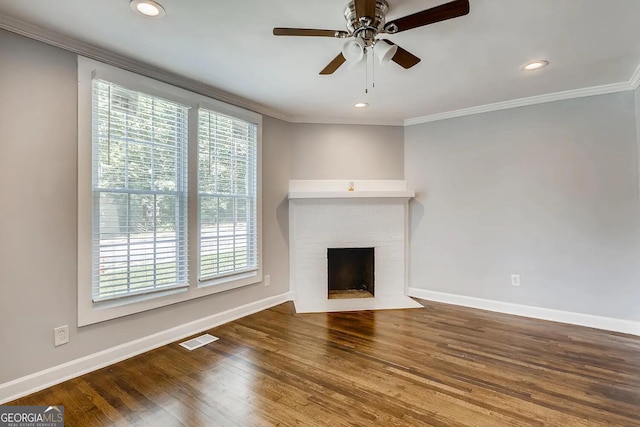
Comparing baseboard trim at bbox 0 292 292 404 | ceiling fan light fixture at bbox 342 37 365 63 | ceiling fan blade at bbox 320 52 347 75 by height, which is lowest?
baseboard trim at bbox 0 292 292 404

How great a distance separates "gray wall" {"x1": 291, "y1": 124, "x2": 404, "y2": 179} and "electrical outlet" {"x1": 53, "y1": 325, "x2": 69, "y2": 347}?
2807 millimetres

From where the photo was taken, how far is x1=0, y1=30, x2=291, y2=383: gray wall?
199 centimetres

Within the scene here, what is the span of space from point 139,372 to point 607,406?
10.3 ft

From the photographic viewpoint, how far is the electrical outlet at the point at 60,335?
2.18m

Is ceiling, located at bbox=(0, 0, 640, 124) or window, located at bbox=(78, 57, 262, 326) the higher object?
ceiling, located at bbox=(0, 0, 640, 124)

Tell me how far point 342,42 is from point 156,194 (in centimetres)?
202

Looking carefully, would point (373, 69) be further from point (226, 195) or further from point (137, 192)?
point (137, 192)

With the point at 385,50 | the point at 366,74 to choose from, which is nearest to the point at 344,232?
the point at 366,74

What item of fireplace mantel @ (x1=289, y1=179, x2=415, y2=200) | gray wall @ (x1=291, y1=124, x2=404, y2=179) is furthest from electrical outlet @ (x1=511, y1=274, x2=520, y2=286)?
gray wall @ (x1=291, y1=124, x2=404, y2=179)

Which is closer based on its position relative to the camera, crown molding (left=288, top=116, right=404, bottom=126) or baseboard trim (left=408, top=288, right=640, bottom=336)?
baseboard trim (left=408, top=288, right=640, bottom=336)

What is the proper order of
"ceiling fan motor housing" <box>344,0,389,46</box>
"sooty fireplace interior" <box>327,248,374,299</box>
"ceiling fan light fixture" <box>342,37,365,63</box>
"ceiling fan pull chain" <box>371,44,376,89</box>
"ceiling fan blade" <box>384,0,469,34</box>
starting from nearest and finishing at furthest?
"ceiling fan blade" <box>384,0,469,34</box>, "ceiling fan motor housing" <box>344,0,389,46</box>, "ceiling fan light fixture" <box>342,37,365,63</box>, "ceiling fan pull chain" <box>371,44,376,89</box>, "sooty fireplace interior" <box>327,248,374,299</box>

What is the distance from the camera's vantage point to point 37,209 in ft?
6.92

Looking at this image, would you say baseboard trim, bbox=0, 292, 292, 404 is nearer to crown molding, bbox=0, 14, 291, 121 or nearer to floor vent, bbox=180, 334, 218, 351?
floor vent, bbox=180, 334, 218, 351

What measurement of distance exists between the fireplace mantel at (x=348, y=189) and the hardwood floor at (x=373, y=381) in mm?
1650
